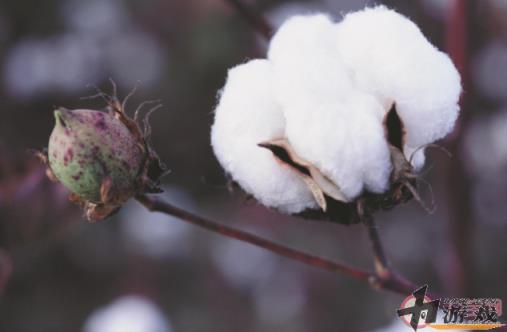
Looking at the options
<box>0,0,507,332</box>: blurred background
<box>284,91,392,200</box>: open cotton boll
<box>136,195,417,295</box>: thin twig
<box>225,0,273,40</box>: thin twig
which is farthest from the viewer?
<box>0,0,507,332</box>: blurred background

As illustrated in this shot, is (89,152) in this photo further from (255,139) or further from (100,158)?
(255,139)

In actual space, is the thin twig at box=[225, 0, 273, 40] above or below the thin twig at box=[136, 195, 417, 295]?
above

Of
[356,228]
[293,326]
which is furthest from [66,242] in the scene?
[356,228]

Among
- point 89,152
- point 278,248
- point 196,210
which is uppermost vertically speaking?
point 89,152

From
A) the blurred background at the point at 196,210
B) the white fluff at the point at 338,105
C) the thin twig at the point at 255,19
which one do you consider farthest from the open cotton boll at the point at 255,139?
the blurred background at the point at 196,210

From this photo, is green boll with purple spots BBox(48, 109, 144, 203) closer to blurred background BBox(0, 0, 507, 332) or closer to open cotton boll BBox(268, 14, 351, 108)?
open cotton boll BBox(268, 14, 351, 108)

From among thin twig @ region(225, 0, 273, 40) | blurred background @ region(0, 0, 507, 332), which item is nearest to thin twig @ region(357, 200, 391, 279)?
thin twig @ region(225, 0, 273, 40)

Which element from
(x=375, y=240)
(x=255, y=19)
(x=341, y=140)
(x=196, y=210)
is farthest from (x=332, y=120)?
(x=196, y=210)

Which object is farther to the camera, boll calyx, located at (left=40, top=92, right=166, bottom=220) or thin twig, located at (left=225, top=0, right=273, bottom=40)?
thin twig, located at (left=225, top=0, right=273, bottom=40)
